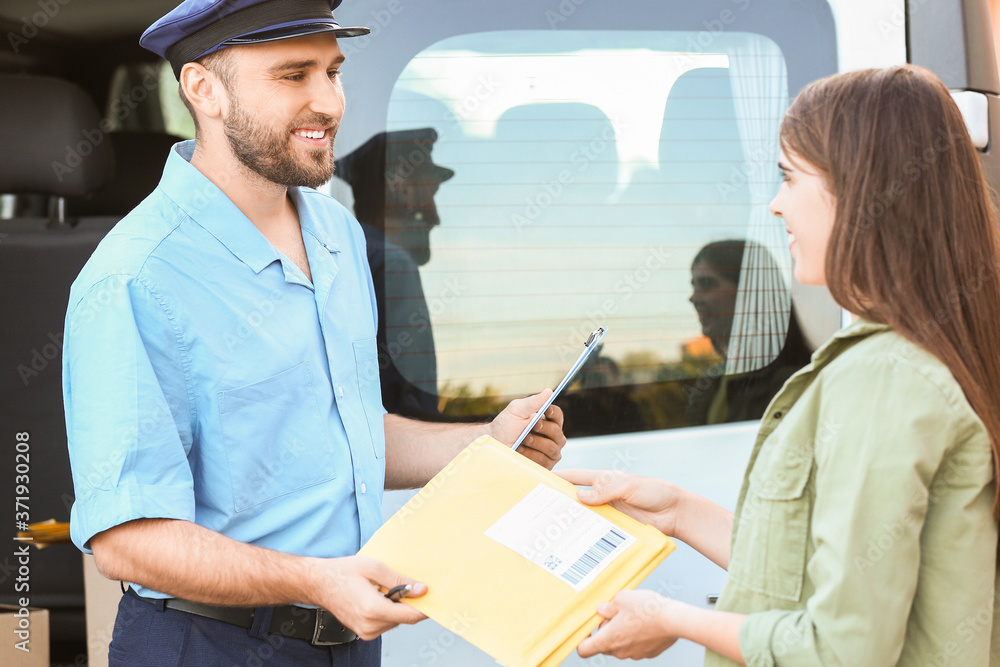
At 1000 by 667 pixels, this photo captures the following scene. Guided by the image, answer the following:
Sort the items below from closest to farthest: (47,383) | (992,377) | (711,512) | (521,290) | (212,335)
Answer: (992,377) → (212,335) → (711,512) → (521,290) → (47,383)

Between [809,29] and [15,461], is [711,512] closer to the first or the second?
[809,29]

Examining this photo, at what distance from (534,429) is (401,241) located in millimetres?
479

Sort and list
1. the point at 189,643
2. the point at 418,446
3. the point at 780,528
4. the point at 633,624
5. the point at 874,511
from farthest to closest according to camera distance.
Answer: the point at 418,446, the point at 189,643, the point at 633,624, the point at 780,528, the point at 874,511

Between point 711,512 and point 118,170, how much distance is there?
172 centimetres

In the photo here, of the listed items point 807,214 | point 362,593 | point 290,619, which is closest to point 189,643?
point 290,619

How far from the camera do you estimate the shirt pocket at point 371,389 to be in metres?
1.66

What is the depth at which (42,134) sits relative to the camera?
2162mm

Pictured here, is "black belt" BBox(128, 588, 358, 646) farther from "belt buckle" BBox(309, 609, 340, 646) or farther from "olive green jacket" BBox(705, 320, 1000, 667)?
"olive green jacket" BBox(705, 320, 1000, 667)

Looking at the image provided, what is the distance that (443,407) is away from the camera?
1.85 m

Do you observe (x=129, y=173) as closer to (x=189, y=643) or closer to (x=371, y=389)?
(x=371, y=389)

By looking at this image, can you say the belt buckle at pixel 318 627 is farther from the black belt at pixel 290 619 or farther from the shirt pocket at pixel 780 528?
the shirt pocket at pixel 780 528

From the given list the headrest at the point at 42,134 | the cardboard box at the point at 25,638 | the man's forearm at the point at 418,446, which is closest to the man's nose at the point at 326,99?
the man's forearm at the point at 418,446

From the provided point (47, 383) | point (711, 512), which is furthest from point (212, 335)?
point (47, 383)

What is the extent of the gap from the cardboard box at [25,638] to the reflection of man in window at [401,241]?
99 centimetres
